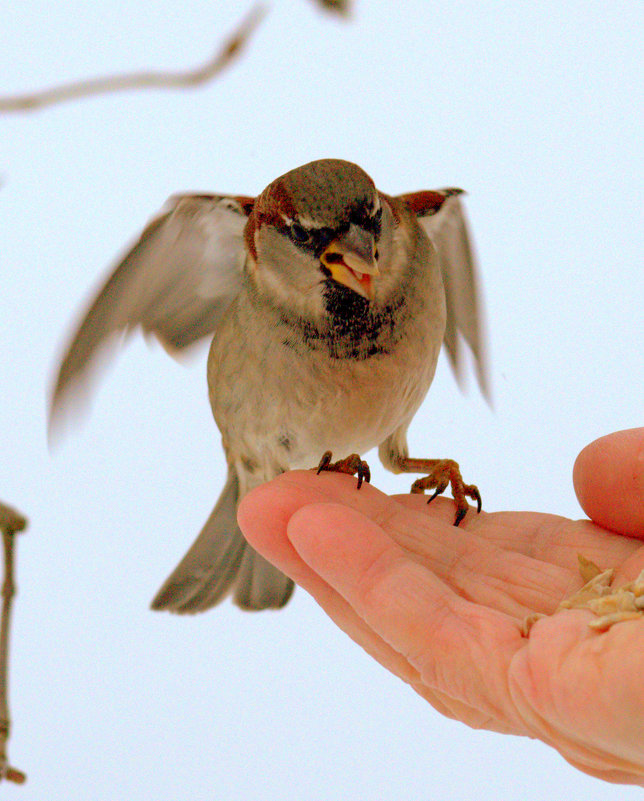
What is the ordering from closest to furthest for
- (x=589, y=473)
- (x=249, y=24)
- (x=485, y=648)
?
(x=485, y=648), (x=249, y=24), (x=589, y=473)

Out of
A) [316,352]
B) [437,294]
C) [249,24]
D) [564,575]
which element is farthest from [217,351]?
[564,575]

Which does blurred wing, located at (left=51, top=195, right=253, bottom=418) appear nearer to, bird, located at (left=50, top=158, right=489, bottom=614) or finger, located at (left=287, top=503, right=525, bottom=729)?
bird, located at (left=50, top=158, right=489, bottom=614)

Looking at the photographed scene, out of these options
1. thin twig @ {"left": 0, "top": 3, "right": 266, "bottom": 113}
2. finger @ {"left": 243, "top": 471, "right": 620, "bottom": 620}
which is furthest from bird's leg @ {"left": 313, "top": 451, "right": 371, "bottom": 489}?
thin twig @ {"left": 0, "top": 3, "right": 266, "bottom": 113}

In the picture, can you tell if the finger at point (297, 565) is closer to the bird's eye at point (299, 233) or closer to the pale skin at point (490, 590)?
the pale skin at point (490, 590)

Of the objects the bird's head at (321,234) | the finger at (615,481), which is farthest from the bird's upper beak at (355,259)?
the finger at (615,481)

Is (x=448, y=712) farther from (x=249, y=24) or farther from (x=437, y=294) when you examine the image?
(x=249, y=24)

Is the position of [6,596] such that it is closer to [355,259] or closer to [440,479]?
[355,259]
